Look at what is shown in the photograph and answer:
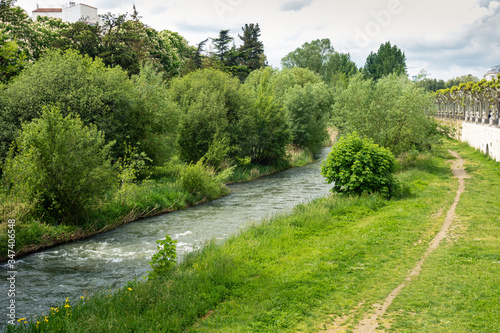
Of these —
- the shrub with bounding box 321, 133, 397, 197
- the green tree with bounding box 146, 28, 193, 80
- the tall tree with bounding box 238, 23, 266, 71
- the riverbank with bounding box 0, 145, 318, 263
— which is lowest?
the riverbank with bounding box 0, 145, 318, 263

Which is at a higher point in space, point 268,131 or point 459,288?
point 268,131

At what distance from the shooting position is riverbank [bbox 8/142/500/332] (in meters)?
7.77

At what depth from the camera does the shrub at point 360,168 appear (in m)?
19.9

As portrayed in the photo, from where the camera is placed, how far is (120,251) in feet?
48.9

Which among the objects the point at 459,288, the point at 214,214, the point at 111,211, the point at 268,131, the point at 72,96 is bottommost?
the point at 214,214

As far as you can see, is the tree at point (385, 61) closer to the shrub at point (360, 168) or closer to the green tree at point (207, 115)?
the green tree at point (207, 115)

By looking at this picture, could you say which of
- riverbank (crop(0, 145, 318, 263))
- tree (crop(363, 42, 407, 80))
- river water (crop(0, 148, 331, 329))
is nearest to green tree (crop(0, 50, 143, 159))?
riverbank (crop(0, 145, 318, 263))

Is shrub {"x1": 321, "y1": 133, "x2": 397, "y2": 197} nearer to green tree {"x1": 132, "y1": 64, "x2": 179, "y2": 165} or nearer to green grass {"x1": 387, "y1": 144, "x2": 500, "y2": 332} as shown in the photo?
green grass {"x1": 387, "y1": 144, "x2": 500, "y2": 332}

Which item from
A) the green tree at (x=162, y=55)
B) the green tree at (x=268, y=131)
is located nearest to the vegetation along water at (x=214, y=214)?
the green tree at (x=268, y=131)

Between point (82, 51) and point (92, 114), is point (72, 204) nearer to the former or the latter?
point (92, 114)

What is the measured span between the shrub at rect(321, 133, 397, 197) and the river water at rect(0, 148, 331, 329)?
338 cm

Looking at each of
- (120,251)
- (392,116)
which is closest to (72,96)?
(120,251)

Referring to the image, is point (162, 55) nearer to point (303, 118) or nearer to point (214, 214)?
point (303, 118)

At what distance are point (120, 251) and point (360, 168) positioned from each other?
39.6ft
